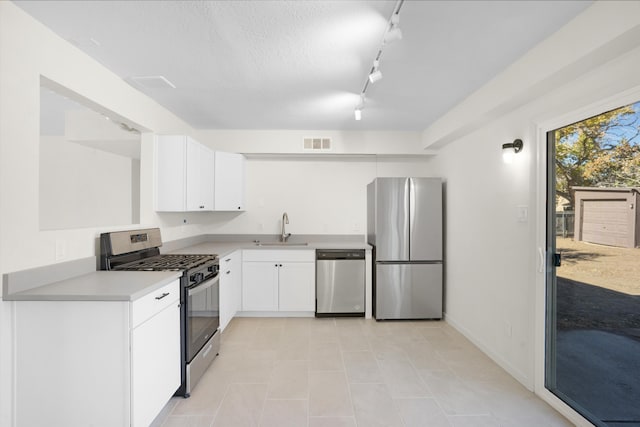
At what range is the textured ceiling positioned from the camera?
1.70 m

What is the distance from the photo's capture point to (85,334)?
5.42 feet

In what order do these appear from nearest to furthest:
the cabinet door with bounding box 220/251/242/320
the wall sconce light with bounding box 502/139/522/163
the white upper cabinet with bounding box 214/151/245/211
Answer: the wall sconce light with bounding box 502/139/522/163, the cabinet door with bounding box 220/251/242/320, the white upper cabinet with bounding box 214/151/245/211

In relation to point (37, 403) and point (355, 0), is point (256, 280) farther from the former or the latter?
point (355, 0)

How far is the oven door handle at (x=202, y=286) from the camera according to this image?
7.69ft

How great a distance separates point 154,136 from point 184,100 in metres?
0.46

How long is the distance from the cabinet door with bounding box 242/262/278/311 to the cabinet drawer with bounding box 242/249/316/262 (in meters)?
0.10

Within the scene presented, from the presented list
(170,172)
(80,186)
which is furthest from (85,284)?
(170,172)

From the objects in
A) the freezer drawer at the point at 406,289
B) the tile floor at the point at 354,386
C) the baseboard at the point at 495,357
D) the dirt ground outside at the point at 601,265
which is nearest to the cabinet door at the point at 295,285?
the tile floor at the point at 354,386

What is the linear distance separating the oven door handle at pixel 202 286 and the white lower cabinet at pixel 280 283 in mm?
1044

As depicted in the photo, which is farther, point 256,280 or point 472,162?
point 256,280

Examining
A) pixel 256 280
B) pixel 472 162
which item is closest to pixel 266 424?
pixel 256 280

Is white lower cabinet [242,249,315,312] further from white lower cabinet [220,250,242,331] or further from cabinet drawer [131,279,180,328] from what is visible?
cabinet drawer [131,279,180,328]

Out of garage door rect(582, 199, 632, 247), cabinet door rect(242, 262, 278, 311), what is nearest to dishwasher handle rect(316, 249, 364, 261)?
cabinet door rect(242, 262, 278, 311)

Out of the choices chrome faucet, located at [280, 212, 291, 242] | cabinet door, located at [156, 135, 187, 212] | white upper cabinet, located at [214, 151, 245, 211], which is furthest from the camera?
chrome faucet, located at [280, 212, 291, 242]
